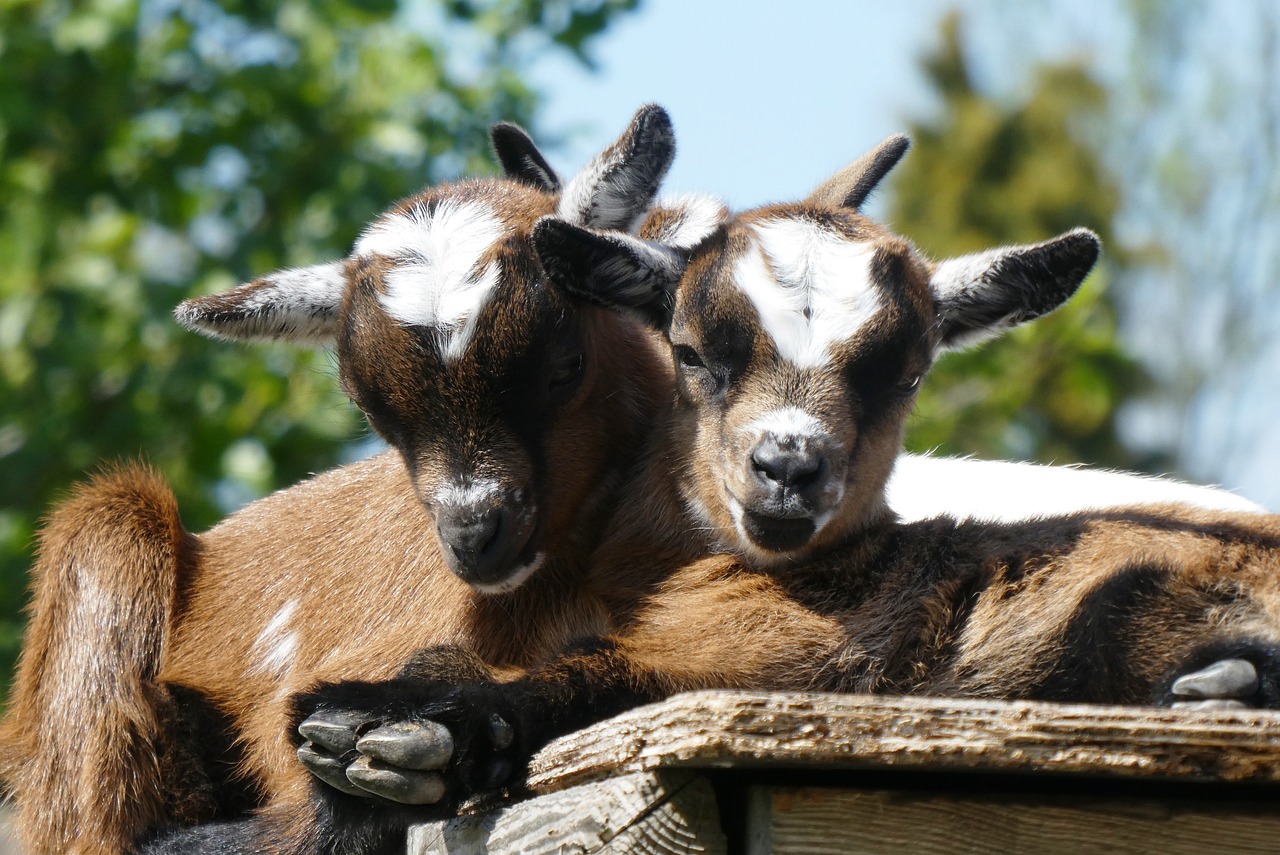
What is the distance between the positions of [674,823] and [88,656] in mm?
2513

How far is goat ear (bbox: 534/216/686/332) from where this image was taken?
13.1 ft

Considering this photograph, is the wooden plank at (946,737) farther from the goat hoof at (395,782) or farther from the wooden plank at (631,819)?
the goat hoof at (395,782)

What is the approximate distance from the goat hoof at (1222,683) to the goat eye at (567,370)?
1.77 metres

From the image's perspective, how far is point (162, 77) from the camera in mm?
10805

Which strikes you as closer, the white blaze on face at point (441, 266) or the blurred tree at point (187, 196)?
the white blaze on face at point (441, 266)

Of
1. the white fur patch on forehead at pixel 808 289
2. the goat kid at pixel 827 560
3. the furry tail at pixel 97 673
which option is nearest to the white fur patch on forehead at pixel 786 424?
the goat kid at pixel 827 560

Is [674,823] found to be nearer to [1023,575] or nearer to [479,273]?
[1023,575]

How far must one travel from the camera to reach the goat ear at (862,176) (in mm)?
5188

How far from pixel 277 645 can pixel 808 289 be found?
6.52ft

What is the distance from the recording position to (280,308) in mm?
4590

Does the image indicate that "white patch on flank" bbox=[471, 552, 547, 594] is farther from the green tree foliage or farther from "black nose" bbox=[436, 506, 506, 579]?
the green tree foliage

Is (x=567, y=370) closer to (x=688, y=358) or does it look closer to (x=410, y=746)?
(x=688, y=358)

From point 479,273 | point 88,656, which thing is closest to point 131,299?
point 88,656

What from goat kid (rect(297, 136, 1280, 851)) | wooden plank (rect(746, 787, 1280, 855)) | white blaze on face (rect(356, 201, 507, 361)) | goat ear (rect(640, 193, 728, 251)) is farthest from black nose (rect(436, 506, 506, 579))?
wooden plank (rect(746, 787, 1280, 855))
